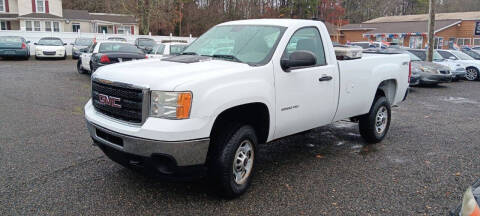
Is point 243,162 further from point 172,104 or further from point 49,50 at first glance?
point 49,50

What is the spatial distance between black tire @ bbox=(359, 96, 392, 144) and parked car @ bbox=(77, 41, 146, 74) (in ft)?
28.2

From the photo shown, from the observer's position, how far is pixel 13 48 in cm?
2234

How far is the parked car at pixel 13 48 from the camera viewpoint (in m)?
22.2

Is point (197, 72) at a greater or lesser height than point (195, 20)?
lesser

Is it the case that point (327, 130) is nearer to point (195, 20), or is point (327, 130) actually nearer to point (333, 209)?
point (333, 209)

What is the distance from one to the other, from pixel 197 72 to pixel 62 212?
1.88 m

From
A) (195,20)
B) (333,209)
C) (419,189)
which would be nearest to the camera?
(333,209)

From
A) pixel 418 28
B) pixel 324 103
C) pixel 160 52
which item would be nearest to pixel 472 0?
pixel 418 28

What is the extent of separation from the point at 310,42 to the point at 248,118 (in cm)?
157

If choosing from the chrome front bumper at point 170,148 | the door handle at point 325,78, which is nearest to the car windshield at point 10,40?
the chrome front bumper at point 170,148

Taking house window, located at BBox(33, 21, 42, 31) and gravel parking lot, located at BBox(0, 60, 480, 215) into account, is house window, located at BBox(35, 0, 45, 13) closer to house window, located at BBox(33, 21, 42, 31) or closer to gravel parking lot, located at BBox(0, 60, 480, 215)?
house window, located at BBox(33, 21, 42, 31)

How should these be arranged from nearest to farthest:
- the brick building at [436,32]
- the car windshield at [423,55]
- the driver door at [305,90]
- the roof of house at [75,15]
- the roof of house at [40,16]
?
1. the driver door at [305,90]
2. the car windshield at [423,55]
3. the brick building at [436,32]
4. the roof of house at [40,16]
5. the roof of house at [75,15]

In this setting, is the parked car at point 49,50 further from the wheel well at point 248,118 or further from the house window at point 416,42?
the house window at point 416,42

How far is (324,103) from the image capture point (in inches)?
198
